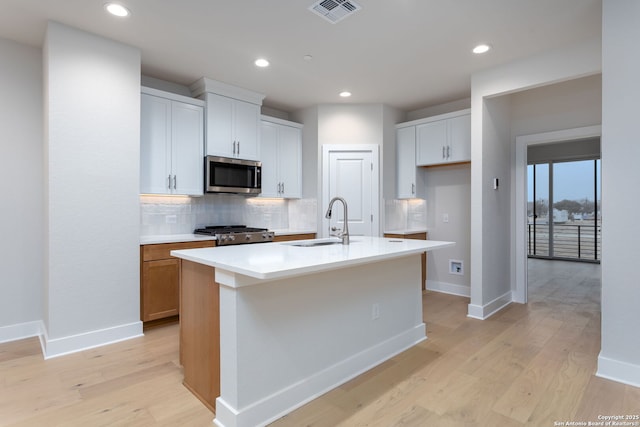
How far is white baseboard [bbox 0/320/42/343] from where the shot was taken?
119 inches

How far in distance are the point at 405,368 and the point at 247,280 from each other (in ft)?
4.87

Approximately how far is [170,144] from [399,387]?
3189mm

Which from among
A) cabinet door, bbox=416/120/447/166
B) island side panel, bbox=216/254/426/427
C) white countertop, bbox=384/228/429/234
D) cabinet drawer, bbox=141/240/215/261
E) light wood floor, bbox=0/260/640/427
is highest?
cabinet door, bbox=416/120/447/166

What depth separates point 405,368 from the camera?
2.50m

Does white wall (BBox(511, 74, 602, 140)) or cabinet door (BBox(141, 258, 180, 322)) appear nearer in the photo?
cabinet door (BBox(141, 258, 180, 322))

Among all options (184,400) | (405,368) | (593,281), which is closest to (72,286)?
(184,400)

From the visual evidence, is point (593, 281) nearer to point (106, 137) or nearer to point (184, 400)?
point (184, 400)

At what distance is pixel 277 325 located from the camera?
1.94m

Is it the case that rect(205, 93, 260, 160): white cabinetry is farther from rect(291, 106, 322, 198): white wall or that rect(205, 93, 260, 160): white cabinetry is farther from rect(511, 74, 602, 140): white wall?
rect(511, 74, 602, 140): white wall

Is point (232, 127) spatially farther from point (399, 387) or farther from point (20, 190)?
point (399, 387)

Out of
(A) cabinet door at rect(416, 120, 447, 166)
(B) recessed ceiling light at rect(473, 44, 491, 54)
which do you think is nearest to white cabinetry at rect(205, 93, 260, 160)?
(A) cabinet door at rect(416, 120, 447, 166)

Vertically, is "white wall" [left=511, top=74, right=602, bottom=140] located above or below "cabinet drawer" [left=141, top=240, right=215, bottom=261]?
above

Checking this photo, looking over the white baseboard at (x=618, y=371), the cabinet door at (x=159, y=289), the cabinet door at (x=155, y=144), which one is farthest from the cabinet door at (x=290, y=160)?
the white baseboard at (x=618, y=371)

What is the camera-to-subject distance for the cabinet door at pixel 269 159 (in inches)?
182
